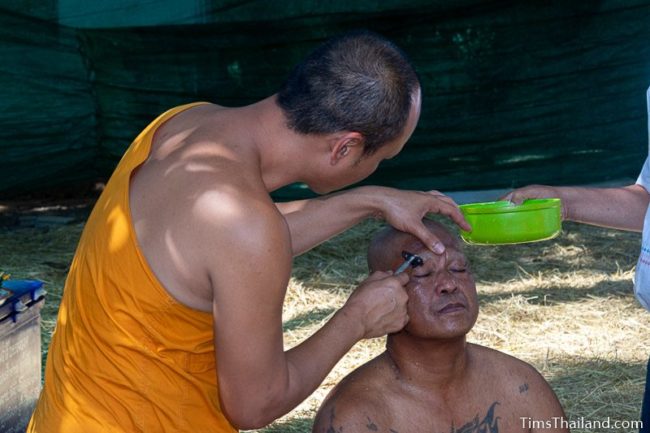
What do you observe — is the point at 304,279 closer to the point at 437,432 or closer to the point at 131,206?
the point at 437,432

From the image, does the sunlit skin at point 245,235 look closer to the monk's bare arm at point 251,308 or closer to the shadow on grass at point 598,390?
the monk's bare arm at point 251,308

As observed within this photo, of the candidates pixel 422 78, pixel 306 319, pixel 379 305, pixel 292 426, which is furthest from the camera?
pixel 422 78

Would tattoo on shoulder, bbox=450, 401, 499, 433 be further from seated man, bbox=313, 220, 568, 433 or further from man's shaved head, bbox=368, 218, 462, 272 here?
man's shaved head, bbox=368, 218, 462, 272

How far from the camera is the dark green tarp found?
8.23m

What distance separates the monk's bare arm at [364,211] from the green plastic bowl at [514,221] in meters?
0.06

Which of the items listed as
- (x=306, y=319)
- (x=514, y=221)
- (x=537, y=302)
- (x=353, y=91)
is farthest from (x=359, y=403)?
(x=537, y=302)

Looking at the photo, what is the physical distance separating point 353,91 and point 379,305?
0.67m

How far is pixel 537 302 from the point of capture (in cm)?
618

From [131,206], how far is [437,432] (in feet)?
4.25

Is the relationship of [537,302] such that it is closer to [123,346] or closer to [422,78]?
[422,78]

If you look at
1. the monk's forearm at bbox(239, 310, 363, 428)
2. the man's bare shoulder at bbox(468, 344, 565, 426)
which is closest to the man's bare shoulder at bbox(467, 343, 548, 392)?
the man's bare shoulder at bbox(468, 344, 565, 426)

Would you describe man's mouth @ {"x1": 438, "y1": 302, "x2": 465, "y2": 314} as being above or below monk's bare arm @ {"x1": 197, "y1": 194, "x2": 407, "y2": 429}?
below

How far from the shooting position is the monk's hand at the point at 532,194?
3463 millimetres

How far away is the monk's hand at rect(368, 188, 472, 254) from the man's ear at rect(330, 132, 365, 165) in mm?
468
